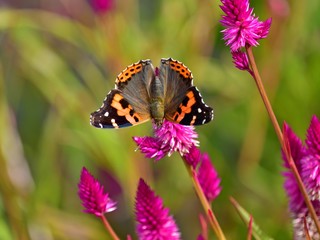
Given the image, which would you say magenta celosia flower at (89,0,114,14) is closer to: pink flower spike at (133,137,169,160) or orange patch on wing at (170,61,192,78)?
orange patch on wing at (170,61,192,78)

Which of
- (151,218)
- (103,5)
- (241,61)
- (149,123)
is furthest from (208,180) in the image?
(149,123)

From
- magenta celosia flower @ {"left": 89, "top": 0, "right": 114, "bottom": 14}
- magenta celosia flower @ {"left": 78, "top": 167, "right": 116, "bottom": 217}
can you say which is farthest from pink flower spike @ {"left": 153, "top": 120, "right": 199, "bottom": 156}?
magenta celosia flower @ {"left": 89, "top": 0, "right": 114, "bottom": 14}

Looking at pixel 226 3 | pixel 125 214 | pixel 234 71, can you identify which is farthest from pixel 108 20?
pixel 226 3

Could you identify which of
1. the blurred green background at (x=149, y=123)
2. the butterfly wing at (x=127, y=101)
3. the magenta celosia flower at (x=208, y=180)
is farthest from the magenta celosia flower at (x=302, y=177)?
the blurred green background at (x=149, y=123)

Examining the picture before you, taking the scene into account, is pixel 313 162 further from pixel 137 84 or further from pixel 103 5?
pixel 103 5

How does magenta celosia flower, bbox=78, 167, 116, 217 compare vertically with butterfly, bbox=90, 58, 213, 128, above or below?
below

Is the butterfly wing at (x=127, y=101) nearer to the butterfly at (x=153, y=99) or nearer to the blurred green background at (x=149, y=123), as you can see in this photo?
the butterfly at (x=153, y=99)
